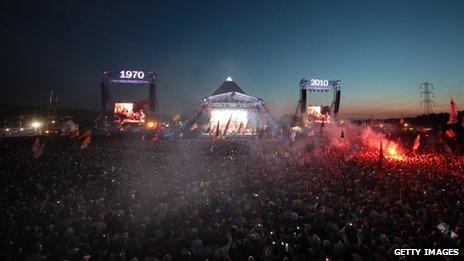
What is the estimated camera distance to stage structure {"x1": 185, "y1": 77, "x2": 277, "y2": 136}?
43.6 m

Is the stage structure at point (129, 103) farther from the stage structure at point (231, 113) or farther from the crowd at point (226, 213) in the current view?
the crowd at point (226, 213)

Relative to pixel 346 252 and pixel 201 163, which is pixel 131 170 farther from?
pixel 346 252

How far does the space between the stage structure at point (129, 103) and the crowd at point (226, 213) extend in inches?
1057

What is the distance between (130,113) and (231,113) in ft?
45.8

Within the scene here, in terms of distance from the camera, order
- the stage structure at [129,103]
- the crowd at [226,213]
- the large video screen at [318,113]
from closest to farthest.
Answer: the crowd at [226,213] → the stage structure at [129,103] → the large video screen at [318,113]

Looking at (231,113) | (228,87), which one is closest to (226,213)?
(231,113)

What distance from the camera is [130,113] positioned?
44312 millimetres

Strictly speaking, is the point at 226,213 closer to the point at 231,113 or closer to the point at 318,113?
the point at 231,113

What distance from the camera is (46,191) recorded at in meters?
10.4

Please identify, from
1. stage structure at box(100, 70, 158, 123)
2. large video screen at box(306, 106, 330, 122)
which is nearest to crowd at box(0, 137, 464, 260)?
stage structure at box(100, 70, 158, 123)

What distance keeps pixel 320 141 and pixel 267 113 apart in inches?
775

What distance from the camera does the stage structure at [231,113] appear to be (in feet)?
143

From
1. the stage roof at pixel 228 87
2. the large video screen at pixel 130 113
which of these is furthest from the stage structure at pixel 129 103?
the stage roof at pixel 228 87

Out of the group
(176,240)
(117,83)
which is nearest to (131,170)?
(176,240)
